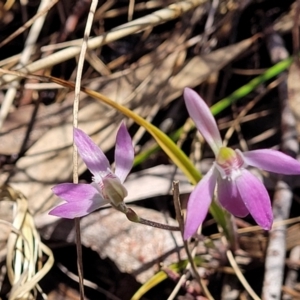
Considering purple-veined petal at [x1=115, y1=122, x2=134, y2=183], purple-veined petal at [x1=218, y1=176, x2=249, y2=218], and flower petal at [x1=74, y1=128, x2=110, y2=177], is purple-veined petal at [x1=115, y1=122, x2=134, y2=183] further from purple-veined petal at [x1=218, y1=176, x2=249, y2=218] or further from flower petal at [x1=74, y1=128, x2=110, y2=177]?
purple-veined petal at [x1=218, y1=176, x2=249, y2=218]

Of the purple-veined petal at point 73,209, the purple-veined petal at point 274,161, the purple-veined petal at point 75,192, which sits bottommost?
the purple-veined petal at point 73,209

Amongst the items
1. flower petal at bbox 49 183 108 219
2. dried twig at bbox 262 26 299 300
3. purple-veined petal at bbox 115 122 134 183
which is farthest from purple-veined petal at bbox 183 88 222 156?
dried twig at bbox 262 26 299 300

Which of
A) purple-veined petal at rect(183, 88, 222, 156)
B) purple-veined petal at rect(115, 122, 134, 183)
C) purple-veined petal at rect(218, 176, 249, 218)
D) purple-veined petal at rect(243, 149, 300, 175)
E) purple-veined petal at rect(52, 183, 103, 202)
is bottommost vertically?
purple-veined petal at rect(52, 183, 103, 202)

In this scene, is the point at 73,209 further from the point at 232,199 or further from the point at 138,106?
the point at 138,106

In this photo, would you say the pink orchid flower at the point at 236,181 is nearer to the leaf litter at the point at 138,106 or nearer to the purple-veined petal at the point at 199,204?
the purple-veined petal at the point at 199,204

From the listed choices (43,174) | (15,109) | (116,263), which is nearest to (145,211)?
(116,263)

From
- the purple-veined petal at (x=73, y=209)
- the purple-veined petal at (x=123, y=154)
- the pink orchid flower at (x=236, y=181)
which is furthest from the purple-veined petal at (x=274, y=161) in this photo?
the purple-veined petal at (x=73, y=209)
